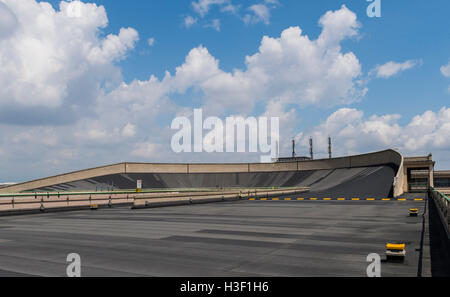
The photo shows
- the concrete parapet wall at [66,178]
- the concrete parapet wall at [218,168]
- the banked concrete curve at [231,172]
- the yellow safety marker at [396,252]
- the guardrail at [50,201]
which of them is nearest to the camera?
the yellow safety marker at [396,252]

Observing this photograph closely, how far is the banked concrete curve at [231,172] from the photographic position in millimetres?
73750

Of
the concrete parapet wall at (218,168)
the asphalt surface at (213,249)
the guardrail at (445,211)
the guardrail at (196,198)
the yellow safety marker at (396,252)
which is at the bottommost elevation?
the guardrail at (196,198)

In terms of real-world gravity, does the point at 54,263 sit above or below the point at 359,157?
below

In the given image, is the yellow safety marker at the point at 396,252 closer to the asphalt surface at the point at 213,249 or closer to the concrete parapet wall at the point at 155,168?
the asphalt surface at the point at 213,249

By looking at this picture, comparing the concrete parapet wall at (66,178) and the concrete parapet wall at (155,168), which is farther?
the concrete parapet wall at (155,168)

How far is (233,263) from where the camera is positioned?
8.88m

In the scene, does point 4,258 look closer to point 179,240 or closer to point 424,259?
point 179,240

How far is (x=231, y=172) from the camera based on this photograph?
319 feet

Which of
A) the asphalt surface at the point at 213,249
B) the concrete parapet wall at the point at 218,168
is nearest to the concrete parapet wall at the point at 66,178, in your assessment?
the concrete parapet wall at the point at 218,168

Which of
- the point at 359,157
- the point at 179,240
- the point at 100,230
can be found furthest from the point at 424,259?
the point at 359,157

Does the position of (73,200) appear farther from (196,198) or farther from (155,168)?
(155,168)

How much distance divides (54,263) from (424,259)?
9.43 meters

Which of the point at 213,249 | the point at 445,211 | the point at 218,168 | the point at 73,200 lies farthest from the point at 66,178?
the point at 445,211
